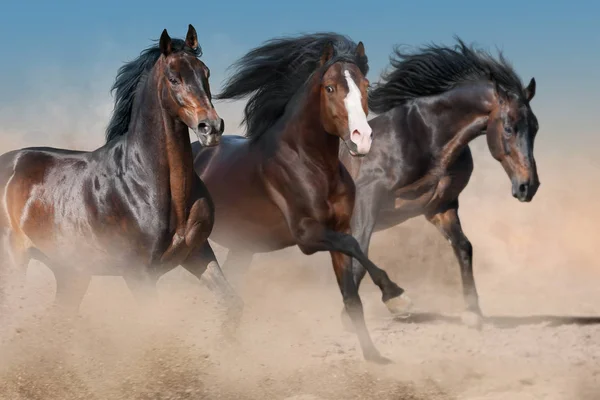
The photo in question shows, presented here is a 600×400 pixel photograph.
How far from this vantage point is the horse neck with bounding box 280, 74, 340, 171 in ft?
21.5

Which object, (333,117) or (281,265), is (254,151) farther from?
(281,265)

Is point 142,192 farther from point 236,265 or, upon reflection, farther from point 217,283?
point 236,265

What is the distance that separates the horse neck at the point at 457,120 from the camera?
820cm

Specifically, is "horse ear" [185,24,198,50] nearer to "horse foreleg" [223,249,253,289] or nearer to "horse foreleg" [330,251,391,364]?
"horse foreleg" [330,251,391,364]

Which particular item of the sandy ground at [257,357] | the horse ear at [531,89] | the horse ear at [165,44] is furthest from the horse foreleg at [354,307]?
the horse ear at [531,89]

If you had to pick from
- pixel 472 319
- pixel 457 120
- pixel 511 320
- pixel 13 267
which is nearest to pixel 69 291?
pixel 13 267

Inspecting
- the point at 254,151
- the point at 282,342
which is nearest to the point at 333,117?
the point at 254,151

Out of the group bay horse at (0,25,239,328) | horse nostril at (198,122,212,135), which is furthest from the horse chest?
horse nostril at (198,122,212,135)

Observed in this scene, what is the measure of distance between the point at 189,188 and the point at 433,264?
508 cm

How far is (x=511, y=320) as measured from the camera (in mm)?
8500

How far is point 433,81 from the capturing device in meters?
8.53

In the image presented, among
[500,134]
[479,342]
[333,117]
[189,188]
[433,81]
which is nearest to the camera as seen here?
[189,188]

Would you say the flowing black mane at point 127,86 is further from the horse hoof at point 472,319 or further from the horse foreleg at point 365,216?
the horse hoof at point 472,319

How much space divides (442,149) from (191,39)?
2.82 m
